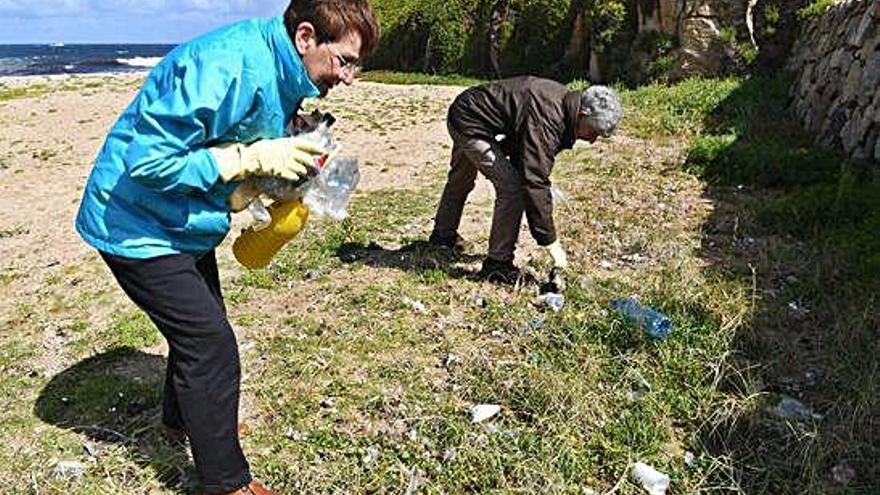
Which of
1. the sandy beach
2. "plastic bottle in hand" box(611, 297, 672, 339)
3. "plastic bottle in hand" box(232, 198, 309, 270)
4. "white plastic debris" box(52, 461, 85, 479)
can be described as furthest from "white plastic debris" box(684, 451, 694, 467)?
the sandy beach

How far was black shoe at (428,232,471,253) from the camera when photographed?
6.20 m

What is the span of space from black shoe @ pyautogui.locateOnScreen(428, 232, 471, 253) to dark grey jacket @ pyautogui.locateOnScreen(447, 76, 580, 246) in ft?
3.24

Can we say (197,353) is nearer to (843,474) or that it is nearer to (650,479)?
(650,479)

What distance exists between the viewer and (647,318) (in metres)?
4.38

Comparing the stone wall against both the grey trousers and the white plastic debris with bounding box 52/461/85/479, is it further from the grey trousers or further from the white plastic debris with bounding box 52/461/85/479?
the white plastic debris with bounding box 52/461/85/479

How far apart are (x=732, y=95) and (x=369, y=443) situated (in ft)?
27.8

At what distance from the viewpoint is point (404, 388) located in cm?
408

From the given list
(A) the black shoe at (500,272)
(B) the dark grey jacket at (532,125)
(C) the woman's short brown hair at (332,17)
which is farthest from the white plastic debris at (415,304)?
(C) the woman's short brown hair at (332,17)

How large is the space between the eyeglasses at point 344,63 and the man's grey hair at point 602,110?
2301 millimetres

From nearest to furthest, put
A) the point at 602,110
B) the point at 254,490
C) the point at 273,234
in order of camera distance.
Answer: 1. the point at 254,490
2. the point at 273,234
3. the point at 602,110

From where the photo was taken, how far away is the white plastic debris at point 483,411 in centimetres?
375

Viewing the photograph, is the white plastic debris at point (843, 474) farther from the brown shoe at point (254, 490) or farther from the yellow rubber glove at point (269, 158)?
the yellow rubber glove at point (269, 158)

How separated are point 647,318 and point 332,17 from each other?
2507mm

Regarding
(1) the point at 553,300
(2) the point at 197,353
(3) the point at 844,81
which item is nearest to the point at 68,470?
(2) the point at 197,353
